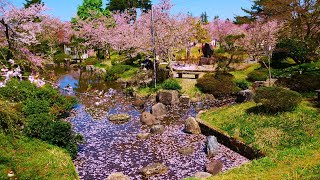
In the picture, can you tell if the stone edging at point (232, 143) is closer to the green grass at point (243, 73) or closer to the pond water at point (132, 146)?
the pond water at point (132, 146)

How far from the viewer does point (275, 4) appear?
2598 cm

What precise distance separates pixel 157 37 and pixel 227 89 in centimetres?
949

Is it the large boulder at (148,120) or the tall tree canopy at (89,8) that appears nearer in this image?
the large boulder at (148,120)

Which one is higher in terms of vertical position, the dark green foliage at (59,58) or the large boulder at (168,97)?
the dark green foliage at (59,58)

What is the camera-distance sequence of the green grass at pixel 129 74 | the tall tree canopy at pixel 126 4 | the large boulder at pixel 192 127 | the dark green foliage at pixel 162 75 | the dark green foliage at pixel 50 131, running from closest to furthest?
1. the dark green foliage at pixel 50 131
2. the large boulder at pixel 192 127
3. the dark green foliage at pixel 162 75
4. the green grass at pixel 129 74
5. the tall tree canopy at pixel 126 4

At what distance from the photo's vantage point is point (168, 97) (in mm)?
24656

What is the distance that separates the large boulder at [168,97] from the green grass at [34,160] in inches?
487

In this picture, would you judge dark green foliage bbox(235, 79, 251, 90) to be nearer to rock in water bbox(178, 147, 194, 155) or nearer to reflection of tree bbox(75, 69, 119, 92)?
reflection of tree bbox(75, 69, 119, 92)

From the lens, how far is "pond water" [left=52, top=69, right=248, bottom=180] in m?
13.2

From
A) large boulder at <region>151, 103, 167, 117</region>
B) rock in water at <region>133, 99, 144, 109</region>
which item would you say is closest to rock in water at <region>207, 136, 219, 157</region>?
large boulder at <region>151, 103, 167, 117</region>

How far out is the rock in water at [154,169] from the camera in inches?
494

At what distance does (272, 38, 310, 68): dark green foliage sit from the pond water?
14.0 meters

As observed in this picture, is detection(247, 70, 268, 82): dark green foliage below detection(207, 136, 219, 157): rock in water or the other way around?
the other way around

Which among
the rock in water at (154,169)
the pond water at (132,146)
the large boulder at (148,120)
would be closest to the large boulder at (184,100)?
the pond water at (132,146)
